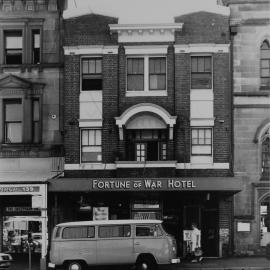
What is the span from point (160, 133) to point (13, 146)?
6.87m

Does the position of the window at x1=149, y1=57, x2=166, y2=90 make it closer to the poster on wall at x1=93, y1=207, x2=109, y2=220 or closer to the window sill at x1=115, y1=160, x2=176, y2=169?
the window sill at x1=115, y1=160, x2=176, y2=169

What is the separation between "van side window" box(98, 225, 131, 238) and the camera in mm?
25000

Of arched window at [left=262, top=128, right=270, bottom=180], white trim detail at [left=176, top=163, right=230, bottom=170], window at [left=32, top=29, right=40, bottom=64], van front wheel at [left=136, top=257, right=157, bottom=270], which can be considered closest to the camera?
van front wheel at [left=136, top=257, right=157, bottom=270]

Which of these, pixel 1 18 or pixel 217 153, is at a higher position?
pixel 1 18

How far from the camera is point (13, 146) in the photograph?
3152cm

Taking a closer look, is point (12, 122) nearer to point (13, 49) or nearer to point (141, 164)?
point (13, 49)

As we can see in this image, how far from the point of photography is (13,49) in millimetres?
32000

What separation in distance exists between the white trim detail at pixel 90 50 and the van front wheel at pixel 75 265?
32.6 feet

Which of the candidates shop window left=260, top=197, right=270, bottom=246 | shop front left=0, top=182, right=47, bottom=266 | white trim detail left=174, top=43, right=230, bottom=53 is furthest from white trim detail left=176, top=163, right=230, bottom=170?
shop front left=0, top=182, right=47, bottom=266

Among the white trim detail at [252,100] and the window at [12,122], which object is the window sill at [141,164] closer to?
the white trim detail at [252,100]

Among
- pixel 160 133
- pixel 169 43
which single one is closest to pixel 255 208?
pixel 160 133

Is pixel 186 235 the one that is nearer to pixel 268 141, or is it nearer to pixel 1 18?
pixel 268 141

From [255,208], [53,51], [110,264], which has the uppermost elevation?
[53,51]

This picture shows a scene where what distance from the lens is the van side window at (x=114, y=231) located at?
25.0m
